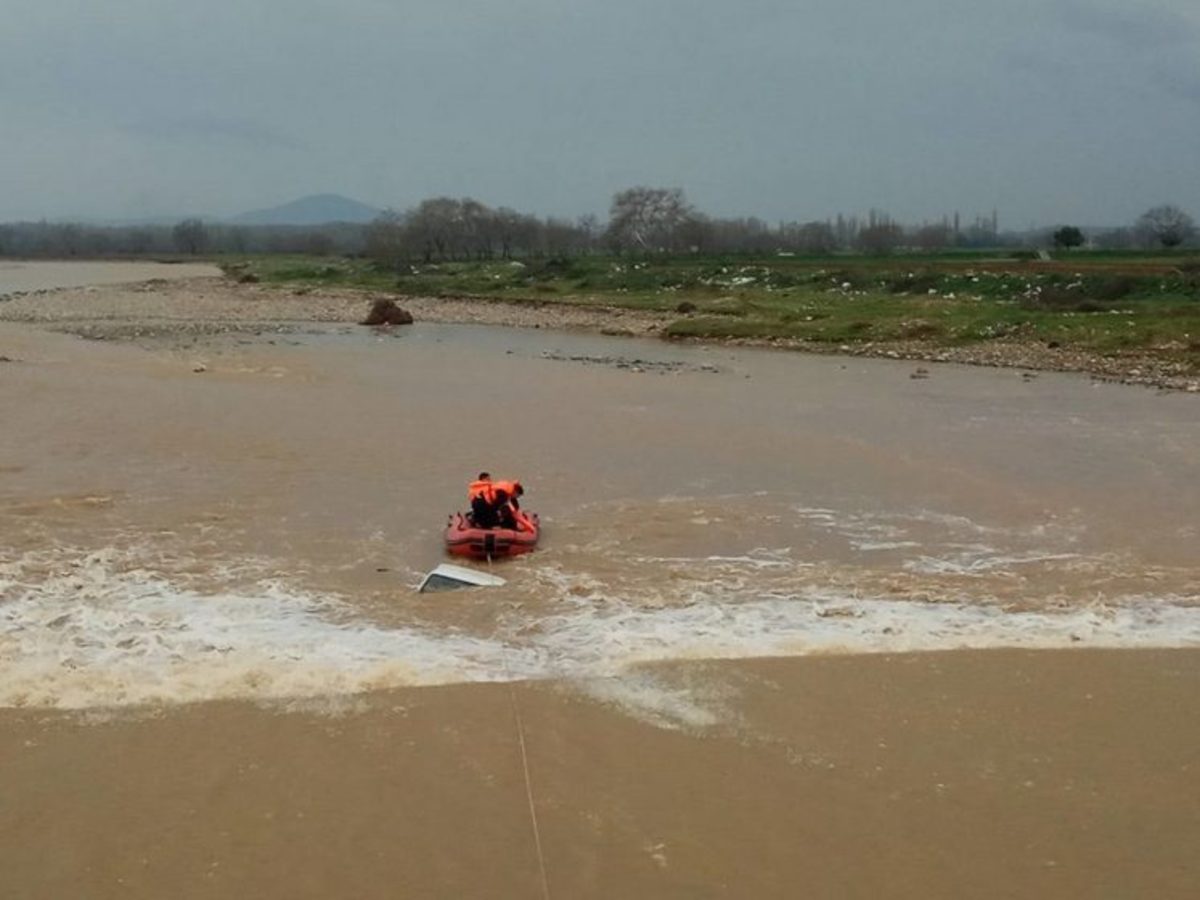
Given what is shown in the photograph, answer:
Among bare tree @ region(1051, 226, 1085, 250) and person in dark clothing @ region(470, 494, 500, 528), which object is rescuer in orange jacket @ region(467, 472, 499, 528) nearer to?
person in dark clothing @ region(470, 494, 500, 528)

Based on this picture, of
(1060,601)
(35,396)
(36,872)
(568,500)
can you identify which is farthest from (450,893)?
(35,396)

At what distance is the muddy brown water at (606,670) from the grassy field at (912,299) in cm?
1502

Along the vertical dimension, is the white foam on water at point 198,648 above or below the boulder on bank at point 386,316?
below

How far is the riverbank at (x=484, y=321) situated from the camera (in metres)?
29.7

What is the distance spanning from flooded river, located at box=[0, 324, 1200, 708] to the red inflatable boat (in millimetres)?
239

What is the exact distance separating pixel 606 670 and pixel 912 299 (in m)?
35.8

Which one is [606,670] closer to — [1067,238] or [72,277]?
[1067,238]

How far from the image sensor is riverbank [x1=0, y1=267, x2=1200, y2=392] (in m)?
29.7

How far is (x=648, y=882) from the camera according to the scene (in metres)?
6.09

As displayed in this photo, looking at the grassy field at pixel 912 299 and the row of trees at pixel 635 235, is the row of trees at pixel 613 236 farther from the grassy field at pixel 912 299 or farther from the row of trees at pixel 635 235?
the grassy field at pixel 912 299

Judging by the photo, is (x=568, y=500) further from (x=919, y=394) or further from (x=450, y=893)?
(x=919, y=394)

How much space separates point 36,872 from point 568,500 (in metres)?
9.10

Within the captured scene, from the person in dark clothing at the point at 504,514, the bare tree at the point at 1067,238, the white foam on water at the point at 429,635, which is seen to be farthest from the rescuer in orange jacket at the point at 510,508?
the bare tree at the point at 1067,238

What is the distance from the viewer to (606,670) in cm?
889
